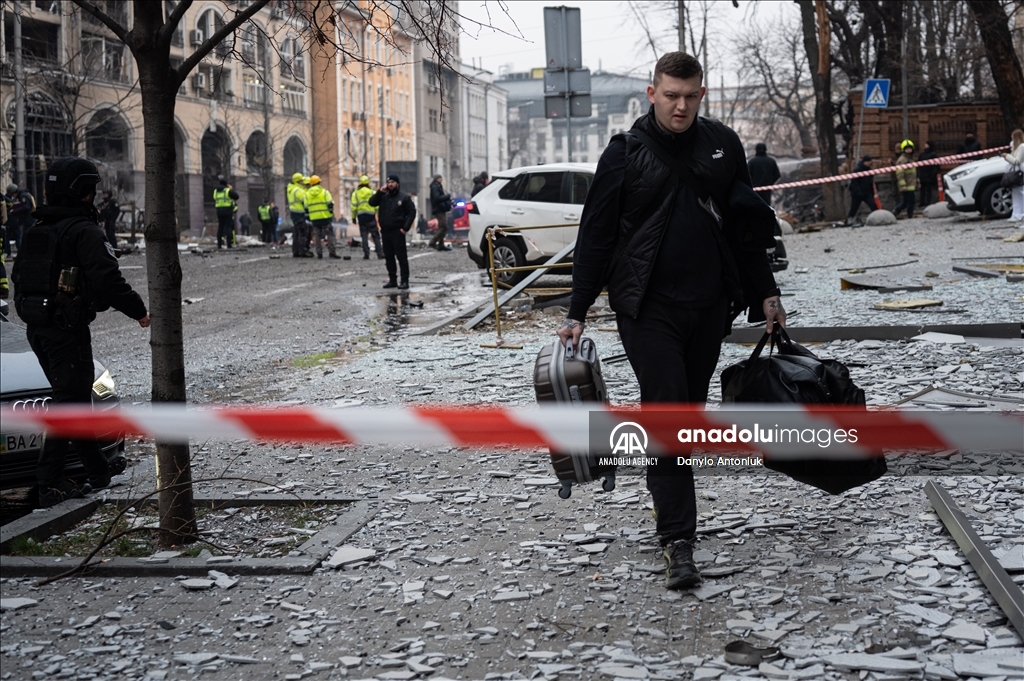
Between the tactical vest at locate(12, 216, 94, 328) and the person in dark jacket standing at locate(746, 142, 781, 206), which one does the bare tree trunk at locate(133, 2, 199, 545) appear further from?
the person in dark jacket standing at locate(746, 142, 781, 206)

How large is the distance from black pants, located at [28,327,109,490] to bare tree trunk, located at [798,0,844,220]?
27503 mm

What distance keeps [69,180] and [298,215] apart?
925 inches

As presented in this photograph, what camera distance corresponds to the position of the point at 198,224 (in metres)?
62.6

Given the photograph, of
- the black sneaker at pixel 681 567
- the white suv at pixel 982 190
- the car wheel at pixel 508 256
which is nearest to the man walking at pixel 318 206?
A: the car wheel at pixel 508 256

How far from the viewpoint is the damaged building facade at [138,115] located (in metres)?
42.9

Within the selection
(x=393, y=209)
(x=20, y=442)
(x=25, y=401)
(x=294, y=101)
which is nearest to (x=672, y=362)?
(x=20, y=442)

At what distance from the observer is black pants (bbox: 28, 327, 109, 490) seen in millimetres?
6672

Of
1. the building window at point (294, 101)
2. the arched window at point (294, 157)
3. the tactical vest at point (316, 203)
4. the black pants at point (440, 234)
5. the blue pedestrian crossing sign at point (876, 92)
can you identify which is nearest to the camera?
the tactical vest at point (316, 203)

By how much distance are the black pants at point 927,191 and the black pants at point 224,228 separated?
2065 cm

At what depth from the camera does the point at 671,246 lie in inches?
186

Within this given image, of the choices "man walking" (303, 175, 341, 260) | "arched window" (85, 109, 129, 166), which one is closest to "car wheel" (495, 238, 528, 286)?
"man walking" (303, 175, 341, 260)

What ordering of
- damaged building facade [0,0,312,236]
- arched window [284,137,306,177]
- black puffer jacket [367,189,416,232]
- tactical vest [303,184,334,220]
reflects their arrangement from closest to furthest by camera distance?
black puffer jacket [367,189,416,232]
tactical vest [303,184,334,220]
damaged building facade [0,0,312,236]
arched window [284,137,306,177]

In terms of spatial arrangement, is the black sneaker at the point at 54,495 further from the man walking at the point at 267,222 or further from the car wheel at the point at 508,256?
the man walking at the point at 267,222

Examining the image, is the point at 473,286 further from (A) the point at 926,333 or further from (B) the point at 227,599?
(B) the point at 227,599
